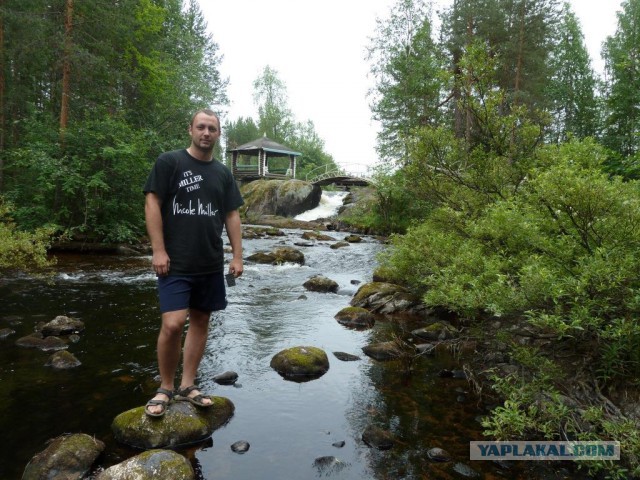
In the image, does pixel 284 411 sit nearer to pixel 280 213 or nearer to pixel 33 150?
pixel 33 150

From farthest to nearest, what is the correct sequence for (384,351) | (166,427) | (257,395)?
(384,351)
(257,395)
(166,427)

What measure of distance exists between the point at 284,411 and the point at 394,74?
27.1m

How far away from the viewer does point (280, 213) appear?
128 feet

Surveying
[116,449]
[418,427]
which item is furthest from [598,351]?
[116,449]

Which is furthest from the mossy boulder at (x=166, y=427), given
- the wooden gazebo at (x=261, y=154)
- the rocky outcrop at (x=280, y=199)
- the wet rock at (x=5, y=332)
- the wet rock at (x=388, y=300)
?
the wooden gazebo at (x=261, y=154)

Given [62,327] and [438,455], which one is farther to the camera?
[62,327]

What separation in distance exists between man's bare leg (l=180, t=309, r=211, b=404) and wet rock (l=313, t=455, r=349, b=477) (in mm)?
1255

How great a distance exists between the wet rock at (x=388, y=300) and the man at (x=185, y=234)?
19.4 ft

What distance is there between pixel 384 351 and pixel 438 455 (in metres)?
2.69

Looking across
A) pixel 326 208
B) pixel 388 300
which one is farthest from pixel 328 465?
pixel 326 208

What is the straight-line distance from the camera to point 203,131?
145 inches

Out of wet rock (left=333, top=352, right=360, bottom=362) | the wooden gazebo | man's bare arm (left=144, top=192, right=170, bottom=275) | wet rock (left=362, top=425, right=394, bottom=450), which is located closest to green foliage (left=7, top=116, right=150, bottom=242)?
wet rock (left=333, top=352, right=360, bottom=362)

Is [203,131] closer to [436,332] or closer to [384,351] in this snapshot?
[384,351]

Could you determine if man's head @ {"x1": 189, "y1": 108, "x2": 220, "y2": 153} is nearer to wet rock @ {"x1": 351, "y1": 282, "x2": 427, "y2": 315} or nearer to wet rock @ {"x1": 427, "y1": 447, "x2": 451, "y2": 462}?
wet rock @ {"x1": 427, "y1": 447, "x2": 451, "y2": 462}
